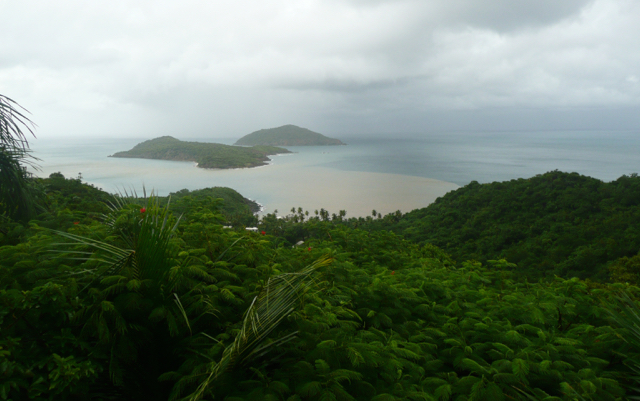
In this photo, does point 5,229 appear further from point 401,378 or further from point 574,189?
point 574,189

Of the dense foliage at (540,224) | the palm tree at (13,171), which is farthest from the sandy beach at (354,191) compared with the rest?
the palm tree at (13,171)

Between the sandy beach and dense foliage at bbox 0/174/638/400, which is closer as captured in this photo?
dense foliage at bbox 0/174/638/400

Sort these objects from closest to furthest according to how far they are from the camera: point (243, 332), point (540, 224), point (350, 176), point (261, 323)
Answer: point (243, 332), point (261, 323), point (540, 224), point (350, 176)

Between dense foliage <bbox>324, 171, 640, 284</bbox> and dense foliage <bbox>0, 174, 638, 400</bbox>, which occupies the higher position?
dense foliage <bbox>0, 174, 638, 400</bbox>

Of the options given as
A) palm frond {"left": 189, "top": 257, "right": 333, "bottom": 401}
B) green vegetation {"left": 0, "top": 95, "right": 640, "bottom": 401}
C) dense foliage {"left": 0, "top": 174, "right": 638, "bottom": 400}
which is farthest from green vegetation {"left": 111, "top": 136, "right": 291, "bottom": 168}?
palm frond {"left": 189, "top": 257, "right": 333, "bottom": 401}

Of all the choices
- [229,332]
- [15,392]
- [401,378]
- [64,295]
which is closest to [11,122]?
[64,295]

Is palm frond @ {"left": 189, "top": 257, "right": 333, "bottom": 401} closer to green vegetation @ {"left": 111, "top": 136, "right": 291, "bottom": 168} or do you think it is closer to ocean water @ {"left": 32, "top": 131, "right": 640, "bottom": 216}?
ocean water @ {"left": 32, "top": 131, "right": 640, "bottom": 216}

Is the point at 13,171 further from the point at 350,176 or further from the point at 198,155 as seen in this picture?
the point at 198,155

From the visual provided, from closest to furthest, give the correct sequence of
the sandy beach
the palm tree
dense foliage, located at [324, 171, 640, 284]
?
1. the palm tree
2. dense foliage, located at [324, 171, 640, 284]
3. the sandy beach

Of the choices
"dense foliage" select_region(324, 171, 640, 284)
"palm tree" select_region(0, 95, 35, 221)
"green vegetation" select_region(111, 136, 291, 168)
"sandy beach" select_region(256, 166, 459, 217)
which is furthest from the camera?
"green vegetation" select_region(111, 136, 291, 168)

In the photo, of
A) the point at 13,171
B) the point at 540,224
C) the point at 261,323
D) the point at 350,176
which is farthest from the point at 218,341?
the point at 350,176

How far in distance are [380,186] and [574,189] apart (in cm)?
5307

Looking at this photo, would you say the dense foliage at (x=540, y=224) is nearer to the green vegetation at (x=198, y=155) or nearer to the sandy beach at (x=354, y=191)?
the sandy beach at (x=354, y=191)

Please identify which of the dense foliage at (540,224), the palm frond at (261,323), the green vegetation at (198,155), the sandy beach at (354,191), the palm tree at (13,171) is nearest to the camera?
the palm frond at (261,323)
